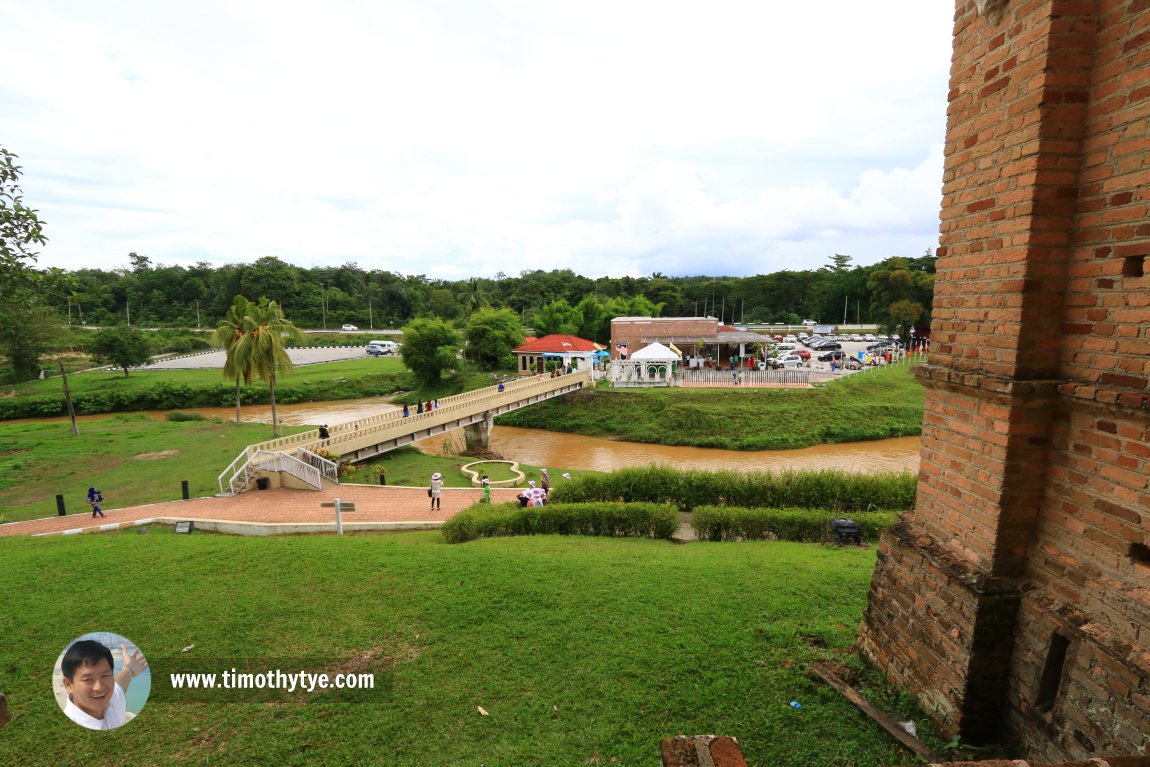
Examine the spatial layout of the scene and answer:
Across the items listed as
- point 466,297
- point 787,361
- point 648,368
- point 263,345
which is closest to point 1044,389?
point 263,345

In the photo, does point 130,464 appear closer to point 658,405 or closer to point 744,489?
point 744,489

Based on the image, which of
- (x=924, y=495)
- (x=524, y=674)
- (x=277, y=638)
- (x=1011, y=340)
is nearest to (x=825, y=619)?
(x=924, y=495)

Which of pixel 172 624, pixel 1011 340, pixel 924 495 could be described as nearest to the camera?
pixel 1011 340

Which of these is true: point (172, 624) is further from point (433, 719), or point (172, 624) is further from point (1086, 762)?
point (1086, 762)

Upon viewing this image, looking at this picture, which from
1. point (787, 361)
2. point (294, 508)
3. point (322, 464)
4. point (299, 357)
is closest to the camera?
point (294, 508)

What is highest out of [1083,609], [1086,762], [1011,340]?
[1011,340]

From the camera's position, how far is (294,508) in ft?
48.7

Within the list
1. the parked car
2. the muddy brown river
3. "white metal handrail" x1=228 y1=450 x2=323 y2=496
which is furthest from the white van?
"white metal handrail" x1=228 y1=450 x2=323 y2=496

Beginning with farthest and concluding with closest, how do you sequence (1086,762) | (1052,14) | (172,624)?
(172,624) < (1052,14) < (1086,762)

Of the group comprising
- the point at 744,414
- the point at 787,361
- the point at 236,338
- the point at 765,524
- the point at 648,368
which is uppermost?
the point at 236,338

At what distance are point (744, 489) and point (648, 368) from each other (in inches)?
897

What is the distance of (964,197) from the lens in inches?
157

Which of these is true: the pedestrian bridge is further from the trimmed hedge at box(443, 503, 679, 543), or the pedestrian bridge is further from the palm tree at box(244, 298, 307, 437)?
the trimmed hedge at box(443, 503, 679, 543)

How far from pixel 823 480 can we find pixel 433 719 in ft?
36.5
